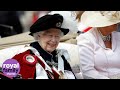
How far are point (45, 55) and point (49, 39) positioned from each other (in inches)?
3.4

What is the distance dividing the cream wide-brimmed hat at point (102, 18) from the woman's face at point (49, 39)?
28 cm

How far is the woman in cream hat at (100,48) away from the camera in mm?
2113

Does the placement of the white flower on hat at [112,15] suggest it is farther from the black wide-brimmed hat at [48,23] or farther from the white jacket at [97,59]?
the black wide-brimmed hat at [48,23]

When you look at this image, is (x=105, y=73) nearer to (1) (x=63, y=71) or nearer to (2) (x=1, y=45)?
(1) (x=63, y=71)

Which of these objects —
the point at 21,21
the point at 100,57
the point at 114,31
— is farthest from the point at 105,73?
the point at 21,21

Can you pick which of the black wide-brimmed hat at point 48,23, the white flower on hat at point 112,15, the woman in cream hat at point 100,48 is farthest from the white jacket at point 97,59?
the black wide-brimmed hat at point 48,23

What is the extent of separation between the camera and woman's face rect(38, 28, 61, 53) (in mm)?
1942

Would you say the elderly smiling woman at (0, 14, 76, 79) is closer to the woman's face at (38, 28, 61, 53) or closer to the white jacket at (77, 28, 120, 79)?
the woman's face at (38, 28, 61, 53)

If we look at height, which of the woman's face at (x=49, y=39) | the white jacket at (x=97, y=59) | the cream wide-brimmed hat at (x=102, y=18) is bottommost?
the white jacket at (x=97, y=59)

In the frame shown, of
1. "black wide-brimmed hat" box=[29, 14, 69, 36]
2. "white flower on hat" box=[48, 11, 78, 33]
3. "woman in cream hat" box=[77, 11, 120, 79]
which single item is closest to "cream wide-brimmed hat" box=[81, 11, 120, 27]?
"woman in cream hat" box=[77, 11, 120, 79]

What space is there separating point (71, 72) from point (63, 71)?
0.28 ft

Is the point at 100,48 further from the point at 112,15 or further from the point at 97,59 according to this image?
→ the point at 112,15
